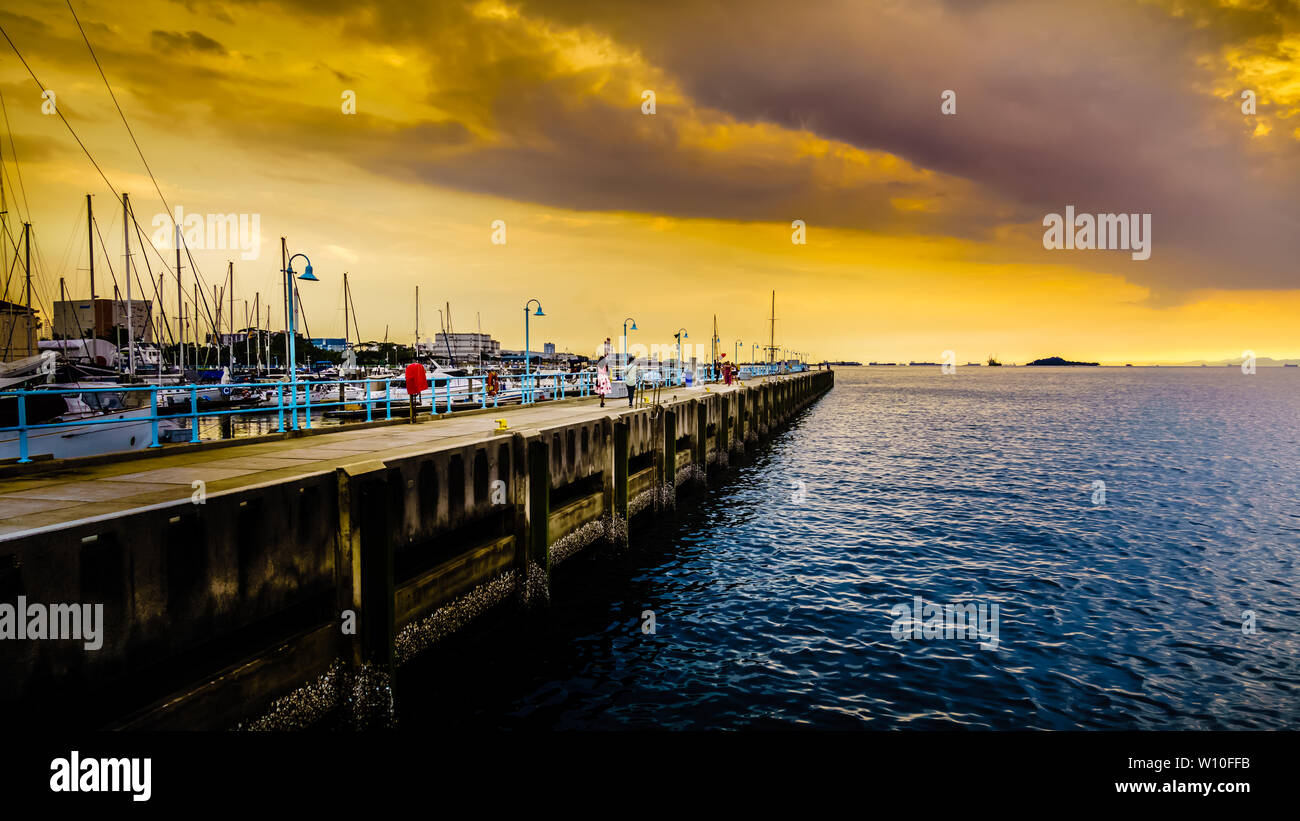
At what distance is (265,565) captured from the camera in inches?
288

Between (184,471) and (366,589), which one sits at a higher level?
(184,471)

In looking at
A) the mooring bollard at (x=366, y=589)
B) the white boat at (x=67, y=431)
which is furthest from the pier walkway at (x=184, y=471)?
the white boat at (x=67, y=431)

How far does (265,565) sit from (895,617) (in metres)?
11.5

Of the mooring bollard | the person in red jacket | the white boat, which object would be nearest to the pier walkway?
the mooring bollard

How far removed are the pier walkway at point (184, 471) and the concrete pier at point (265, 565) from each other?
0.20ft

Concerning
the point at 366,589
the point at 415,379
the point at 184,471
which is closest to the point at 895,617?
the point at 366,589

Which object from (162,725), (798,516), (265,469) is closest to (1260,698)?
(798,516)

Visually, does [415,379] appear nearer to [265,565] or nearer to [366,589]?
[366,589]

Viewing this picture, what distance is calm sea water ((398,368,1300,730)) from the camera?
9.70 meters

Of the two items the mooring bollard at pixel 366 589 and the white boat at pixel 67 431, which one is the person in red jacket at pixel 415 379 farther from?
the mooring bollard at pixel 366 589

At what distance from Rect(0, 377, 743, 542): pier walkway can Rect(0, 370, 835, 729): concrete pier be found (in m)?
0.06

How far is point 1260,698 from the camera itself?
1005cm

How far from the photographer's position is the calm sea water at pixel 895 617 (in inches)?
382

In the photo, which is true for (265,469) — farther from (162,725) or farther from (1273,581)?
(1273,581)
